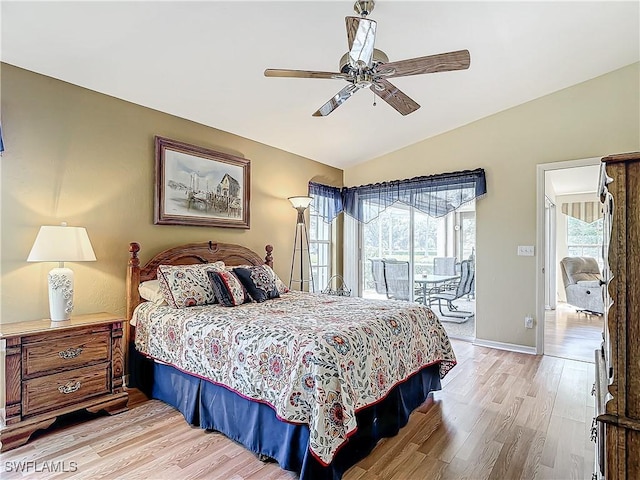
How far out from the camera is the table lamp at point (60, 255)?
2.36 m

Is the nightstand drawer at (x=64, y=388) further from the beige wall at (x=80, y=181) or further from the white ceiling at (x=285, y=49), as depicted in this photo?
the white ceiling at (x=285, y=49)

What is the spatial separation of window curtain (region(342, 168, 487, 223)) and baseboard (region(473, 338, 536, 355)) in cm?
172

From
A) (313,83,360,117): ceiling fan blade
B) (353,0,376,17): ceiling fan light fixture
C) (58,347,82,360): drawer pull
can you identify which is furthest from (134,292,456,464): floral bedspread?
(353,0,376,17): ceiling fan light fixture

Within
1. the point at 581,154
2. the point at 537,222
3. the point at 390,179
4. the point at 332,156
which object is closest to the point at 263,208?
the point at 332,156

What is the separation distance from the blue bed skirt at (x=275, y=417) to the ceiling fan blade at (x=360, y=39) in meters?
2.01

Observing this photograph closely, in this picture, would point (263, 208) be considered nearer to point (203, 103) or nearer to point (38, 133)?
point (203, 103)

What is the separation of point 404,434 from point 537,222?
304 cm

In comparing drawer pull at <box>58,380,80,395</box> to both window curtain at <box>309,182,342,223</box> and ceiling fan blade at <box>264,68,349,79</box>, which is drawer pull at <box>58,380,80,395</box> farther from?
window curtain at <box>309,182,342,223</box>

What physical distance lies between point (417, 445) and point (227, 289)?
181cm

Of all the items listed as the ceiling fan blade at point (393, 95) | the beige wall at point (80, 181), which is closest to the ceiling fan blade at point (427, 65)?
the ceiling fan blade at point (393, 95)

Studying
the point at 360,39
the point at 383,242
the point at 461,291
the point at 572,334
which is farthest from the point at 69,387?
the point at 572,334

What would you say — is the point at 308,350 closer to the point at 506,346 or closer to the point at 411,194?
the point at 506,346

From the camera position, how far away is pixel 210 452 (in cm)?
212

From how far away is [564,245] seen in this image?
7512 millimetres
